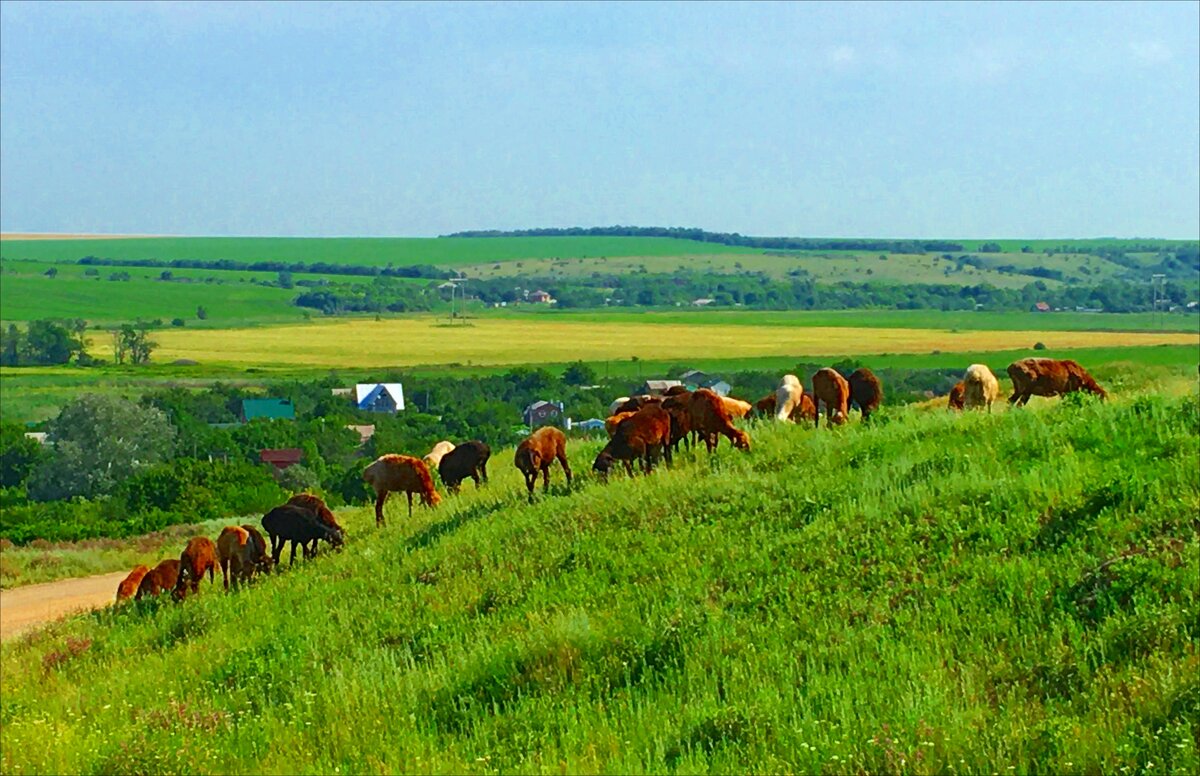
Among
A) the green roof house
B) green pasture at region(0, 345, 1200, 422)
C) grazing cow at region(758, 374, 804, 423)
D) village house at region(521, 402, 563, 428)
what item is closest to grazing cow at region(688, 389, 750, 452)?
grazing cow at region(758, 374, 804, 423)

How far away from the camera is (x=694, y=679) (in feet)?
34.6

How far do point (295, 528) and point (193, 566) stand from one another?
57.8 inches

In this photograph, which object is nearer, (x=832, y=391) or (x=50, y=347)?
(x=832, y=391)

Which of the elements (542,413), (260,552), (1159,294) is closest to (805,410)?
(260,552)

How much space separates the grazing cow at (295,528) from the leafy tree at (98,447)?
41.3 meters

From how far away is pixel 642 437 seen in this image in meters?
18.2

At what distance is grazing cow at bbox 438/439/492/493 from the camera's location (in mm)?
23531

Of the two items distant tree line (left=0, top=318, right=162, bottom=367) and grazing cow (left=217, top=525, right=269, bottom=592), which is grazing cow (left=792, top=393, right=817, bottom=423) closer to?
grazing cow (left=217, top=525, right=269, bottom=592)

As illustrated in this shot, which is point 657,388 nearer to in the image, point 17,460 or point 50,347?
point 17,460

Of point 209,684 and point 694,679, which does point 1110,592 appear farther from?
point 209,684

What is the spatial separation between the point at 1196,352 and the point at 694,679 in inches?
3074

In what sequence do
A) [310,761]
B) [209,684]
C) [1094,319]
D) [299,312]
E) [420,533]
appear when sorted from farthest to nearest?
1. [299,312]
2. [1094,319]
3. [420,533]
4. [209,684]
5. [310,761]

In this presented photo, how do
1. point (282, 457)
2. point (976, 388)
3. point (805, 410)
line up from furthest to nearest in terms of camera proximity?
1. point (282, 457)
2. point (805, 410)
3. point (976, 388)

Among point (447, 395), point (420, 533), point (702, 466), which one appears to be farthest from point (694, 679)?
point (447, 395)
